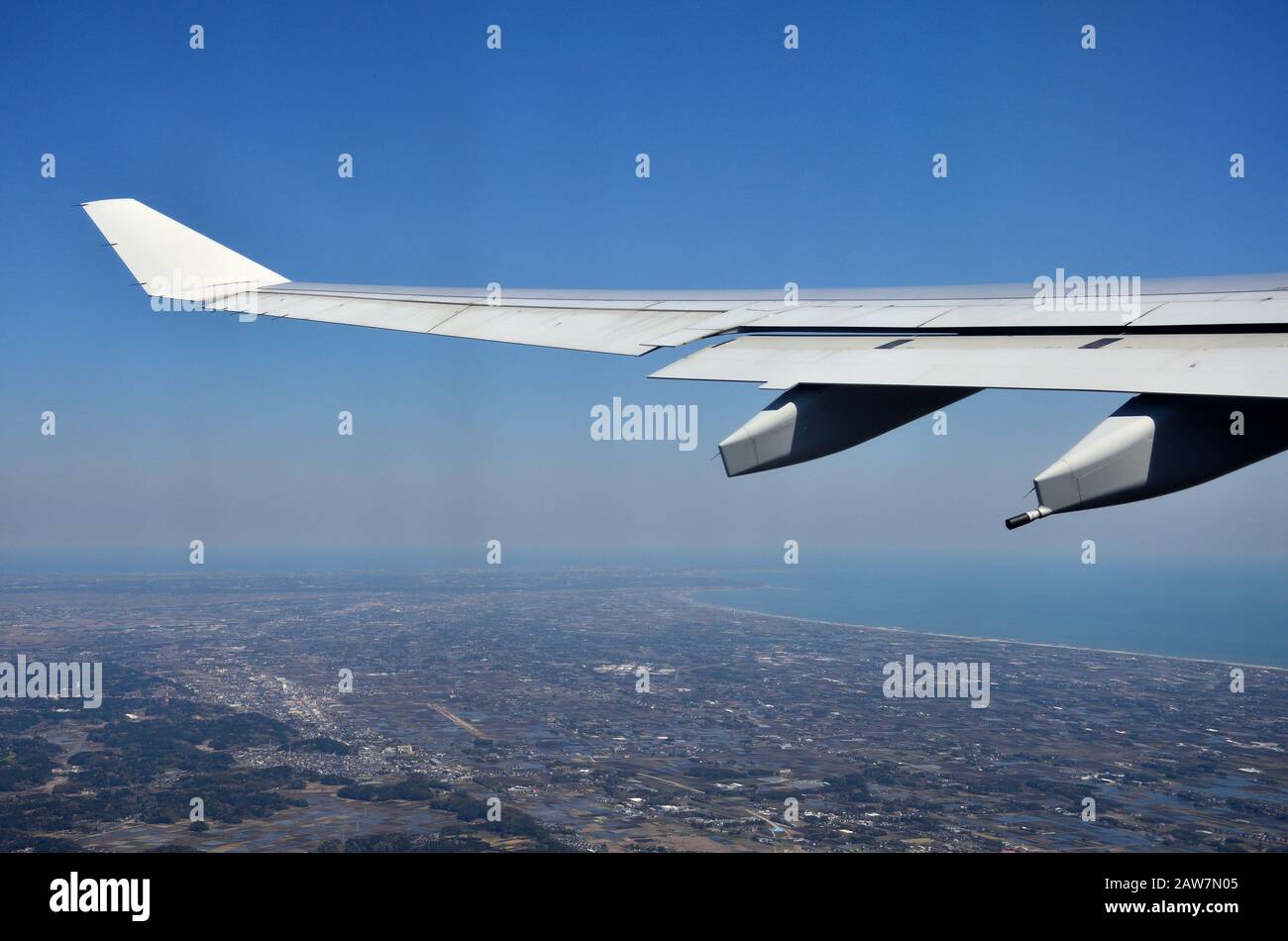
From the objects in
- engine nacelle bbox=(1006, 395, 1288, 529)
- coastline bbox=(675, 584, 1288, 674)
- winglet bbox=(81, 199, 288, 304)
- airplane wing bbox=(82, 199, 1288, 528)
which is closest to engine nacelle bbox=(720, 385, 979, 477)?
airplane wing bbox=(82, 199, 1288, 528)

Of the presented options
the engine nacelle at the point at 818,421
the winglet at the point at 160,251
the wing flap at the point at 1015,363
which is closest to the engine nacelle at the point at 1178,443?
the wing flap at the point at 1015,363

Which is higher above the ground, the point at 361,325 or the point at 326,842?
the point at 361,325

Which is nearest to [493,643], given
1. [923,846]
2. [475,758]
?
[475,758]

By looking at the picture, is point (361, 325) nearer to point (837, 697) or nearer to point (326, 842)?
point (326, 842)

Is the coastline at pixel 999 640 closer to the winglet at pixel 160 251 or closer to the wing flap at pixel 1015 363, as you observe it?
the wing flap at pixel 1015 363

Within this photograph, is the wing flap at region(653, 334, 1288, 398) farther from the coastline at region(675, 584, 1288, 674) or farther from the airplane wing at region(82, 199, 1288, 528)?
the coastline at region(675, 584, 1288, 674)
